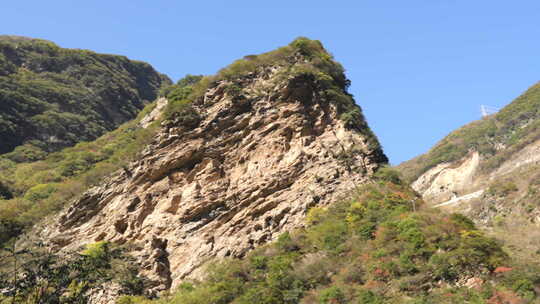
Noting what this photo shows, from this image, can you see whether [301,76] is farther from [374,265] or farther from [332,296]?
[332,296]

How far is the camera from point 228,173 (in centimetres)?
3341

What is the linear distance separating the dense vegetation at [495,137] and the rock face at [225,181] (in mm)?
57178

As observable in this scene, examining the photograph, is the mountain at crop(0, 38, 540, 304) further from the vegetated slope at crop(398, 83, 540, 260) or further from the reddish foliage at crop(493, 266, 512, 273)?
the vegetated slope at crop(398, 83, 540, 260)

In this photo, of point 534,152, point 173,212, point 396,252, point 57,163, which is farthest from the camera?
point 534,152

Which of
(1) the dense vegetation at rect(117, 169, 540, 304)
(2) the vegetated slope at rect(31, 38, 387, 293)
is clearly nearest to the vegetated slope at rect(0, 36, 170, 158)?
(2) the vegetated slope at rect(31, 38, 387, 293)

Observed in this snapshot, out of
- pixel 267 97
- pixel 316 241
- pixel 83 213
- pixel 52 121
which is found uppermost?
pixel 52 121

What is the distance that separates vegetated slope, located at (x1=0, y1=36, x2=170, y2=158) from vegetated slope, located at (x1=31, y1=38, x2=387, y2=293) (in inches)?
1327

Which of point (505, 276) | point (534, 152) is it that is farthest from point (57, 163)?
point (534, 152)

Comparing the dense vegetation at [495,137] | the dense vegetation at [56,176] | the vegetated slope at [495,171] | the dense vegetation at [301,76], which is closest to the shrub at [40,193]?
the dense vegetation at [56,176]

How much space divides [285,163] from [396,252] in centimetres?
1042

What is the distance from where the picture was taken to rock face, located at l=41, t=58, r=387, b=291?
30.4 metres

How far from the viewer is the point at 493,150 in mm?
86125

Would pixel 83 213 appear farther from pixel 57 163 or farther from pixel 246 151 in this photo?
pixel 57 163

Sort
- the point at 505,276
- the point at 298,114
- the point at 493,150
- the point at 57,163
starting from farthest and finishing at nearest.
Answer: the point at 493,150, the point at 57,163, the point at 298,114, the point at 505,276
